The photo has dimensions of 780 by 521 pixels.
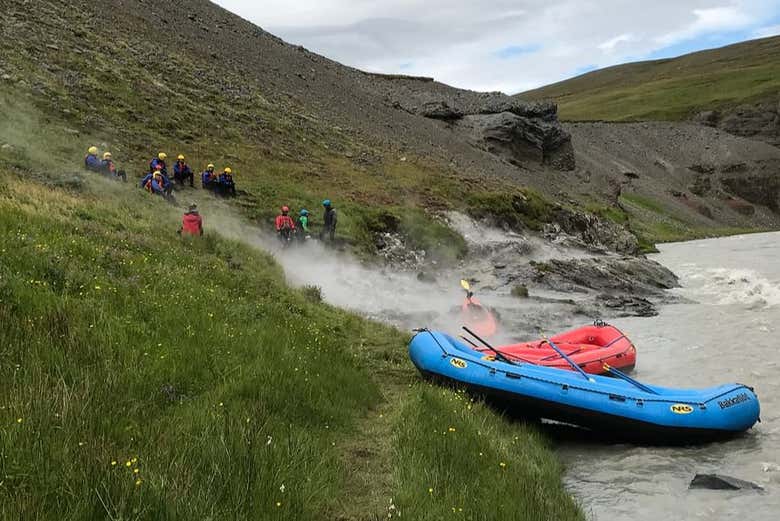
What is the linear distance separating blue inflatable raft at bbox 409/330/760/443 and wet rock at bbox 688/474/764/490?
1.35 m

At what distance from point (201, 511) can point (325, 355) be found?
5.21 metres

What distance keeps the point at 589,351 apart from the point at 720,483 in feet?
20.8

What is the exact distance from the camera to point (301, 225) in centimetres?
2334

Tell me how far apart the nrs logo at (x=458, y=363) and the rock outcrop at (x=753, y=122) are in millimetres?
Answer: 127265

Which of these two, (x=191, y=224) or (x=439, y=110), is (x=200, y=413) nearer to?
(x=191, y=224)

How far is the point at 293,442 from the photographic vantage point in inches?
235

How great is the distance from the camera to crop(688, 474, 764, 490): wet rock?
26.6ft

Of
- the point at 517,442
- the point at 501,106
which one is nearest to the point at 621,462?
the point at 517,442

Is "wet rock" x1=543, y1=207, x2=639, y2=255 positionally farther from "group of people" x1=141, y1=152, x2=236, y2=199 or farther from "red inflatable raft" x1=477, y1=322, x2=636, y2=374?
"red inflatable raft" x1=477, y1=322, x2=636, y2=374

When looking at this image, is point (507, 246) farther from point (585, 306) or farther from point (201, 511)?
Answer: point (201, 511)

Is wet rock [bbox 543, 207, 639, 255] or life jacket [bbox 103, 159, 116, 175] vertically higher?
life jacket [bbox 103, 159, 116, 175]

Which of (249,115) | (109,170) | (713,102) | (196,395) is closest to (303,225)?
(109,170)

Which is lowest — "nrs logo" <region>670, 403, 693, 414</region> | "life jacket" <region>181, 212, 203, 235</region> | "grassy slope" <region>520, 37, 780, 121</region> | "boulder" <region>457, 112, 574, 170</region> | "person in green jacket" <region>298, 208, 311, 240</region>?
"nrs logo" <region>670, 403, 693, 414</region>

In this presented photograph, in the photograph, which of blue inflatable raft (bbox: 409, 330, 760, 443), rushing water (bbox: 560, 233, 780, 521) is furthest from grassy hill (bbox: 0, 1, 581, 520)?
rushing water (bbox: 560, 233, 780, 521)
